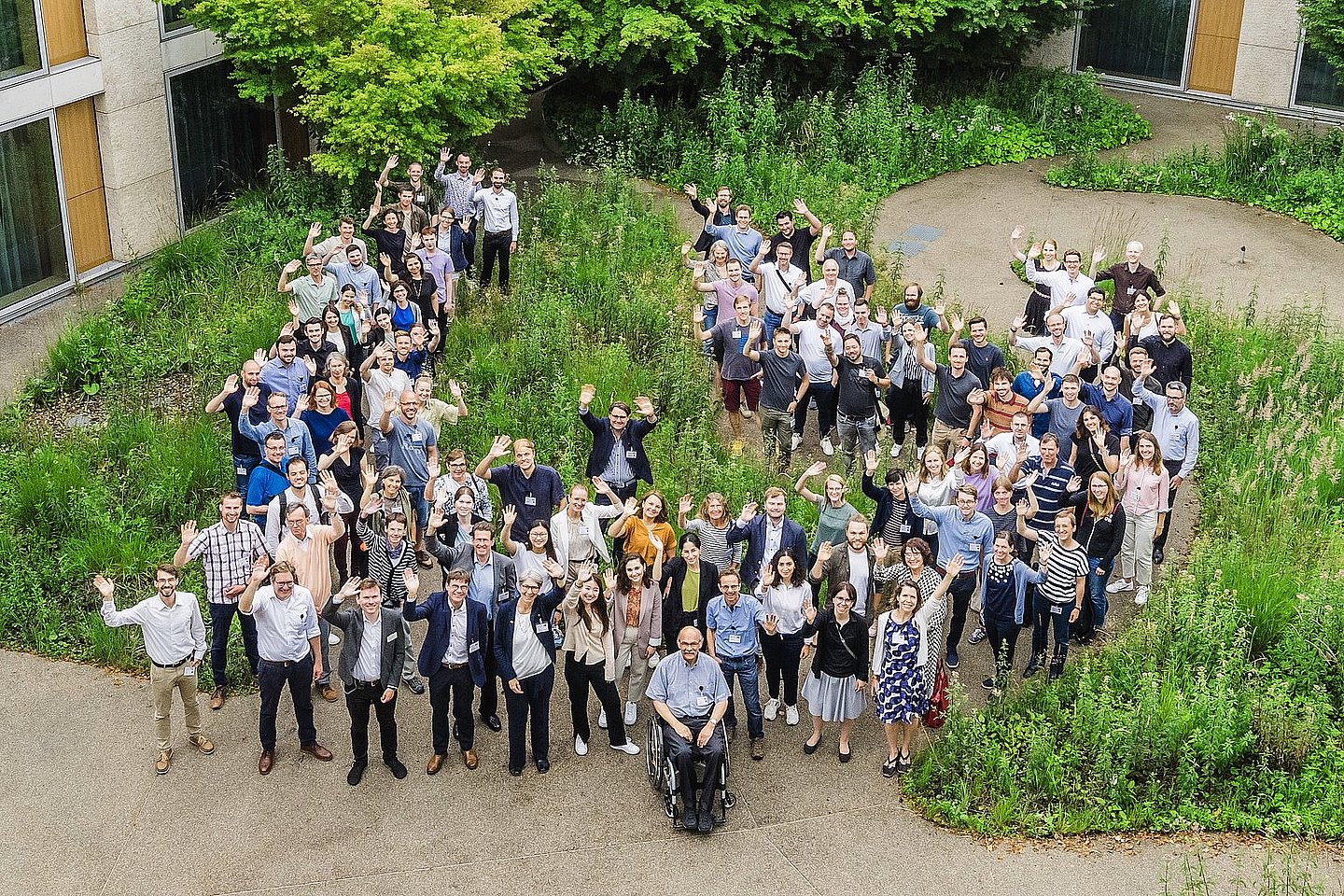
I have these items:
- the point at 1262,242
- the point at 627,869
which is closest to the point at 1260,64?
the point at 1262,242

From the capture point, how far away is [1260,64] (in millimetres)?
24828

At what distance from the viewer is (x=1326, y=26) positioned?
67.8ft

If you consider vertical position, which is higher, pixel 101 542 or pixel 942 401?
pixel 942 401

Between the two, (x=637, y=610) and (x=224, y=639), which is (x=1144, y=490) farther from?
(x=224, y=639)

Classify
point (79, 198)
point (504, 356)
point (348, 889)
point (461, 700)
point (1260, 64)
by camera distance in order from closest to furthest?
point (348, 889) < point (461, 700) < point (504, 356) < point (79, 198) < point (1260, 64)

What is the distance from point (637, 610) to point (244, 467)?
12.8ft

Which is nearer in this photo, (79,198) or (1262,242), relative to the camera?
(79,198)

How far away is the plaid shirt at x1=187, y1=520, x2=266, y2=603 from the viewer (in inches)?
439

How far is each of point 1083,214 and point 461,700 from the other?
13.2 m

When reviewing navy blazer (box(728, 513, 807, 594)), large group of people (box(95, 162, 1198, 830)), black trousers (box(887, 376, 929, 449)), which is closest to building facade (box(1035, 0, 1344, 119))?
large group of people (box(95, 162, 1198, 830))

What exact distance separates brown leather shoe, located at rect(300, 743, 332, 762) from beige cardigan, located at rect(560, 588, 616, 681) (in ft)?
6.43

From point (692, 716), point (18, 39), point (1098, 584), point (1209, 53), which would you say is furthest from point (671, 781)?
point (1209, 53)

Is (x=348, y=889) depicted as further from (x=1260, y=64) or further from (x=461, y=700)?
(x=1260, y=64)

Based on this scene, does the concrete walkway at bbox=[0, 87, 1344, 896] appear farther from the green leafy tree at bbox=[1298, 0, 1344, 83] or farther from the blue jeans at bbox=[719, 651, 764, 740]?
the green leafy tree at bbox=[1298, 0, 1344, 83]
